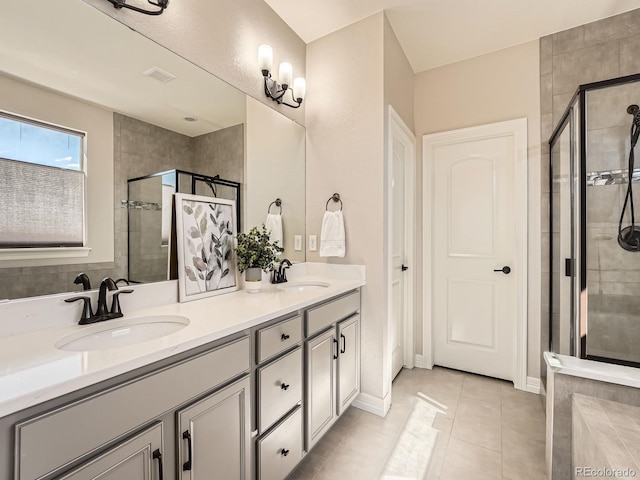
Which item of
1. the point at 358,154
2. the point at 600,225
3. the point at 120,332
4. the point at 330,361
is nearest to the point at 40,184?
the point at 120,332

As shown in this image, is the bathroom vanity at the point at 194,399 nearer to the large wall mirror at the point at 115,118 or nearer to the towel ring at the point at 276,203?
the large wall mirror at the point at 115,118

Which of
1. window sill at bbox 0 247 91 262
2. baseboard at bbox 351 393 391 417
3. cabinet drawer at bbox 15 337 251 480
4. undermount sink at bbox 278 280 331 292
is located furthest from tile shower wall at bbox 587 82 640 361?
window sill at bbox 0 247 91 262

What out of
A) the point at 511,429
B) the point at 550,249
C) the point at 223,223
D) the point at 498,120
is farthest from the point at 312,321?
the point at 498,120

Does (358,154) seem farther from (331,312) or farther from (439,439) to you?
(439,439)

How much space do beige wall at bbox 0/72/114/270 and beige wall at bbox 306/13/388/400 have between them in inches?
55.4

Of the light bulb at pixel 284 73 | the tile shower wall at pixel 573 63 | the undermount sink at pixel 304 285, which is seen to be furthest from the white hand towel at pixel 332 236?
the tile shower wall at pixel 573 63

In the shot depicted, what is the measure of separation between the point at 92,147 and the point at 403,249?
2304 mm

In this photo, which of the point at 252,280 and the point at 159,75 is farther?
the point at 252,280

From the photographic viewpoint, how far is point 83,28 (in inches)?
44.8

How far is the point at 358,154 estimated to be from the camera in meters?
2.14

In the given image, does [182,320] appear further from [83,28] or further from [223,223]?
[83,28]

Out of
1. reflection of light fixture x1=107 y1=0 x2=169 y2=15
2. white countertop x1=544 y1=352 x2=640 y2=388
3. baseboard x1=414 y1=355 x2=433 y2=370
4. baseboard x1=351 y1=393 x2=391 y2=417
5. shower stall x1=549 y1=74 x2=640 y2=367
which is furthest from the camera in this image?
baseboard x1=414 y1=355 x2=433 y2=370

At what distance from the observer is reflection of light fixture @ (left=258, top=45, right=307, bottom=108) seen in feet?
6.12

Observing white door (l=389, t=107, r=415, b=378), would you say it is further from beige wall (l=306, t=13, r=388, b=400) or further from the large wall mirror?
the large wall mirror
